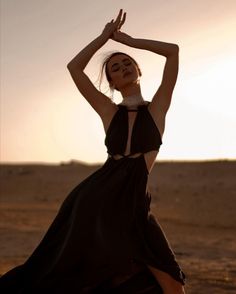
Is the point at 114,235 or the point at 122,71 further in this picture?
the point at 122,71

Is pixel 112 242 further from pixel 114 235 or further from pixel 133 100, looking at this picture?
pixel 133 100

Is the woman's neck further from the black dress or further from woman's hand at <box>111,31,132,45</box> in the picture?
woman's hand at <box>111,31,132,45</box>

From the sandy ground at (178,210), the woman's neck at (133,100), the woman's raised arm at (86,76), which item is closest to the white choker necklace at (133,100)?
the woman's neck at (133,100)

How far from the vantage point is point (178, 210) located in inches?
833

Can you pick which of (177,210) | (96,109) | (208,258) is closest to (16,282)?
(96,109)

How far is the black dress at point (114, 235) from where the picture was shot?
4207 mm

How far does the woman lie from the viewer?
4.22 meters

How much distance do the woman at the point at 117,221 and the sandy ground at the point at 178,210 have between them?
3.39 meters

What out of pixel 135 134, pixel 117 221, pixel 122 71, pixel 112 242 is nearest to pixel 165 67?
pixel 122 71

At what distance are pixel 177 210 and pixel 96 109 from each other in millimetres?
16869

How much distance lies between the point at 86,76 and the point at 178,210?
16.9 metres

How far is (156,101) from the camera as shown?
4.43 metres

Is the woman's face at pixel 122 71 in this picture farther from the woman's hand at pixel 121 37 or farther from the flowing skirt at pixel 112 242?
the flowing skirt at pixel 112 242

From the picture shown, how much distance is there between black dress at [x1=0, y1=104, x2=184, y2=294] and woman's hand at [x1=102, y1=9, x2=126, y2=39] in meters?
0.60
